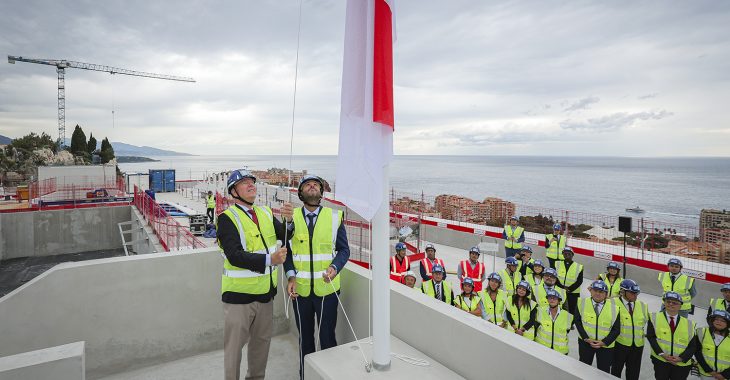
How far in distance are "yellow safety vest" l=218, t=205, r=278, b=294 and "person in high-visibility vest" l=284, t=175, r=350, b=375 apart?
Answer: 24cm

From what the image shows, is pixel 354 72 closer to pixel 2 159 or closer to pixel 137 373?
pixel 137 373

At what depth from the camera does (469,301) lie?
5625 millimetres

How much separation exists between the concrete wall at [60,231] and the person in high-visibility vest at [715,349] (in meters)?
24.3

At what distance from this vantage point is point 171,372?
3.99m

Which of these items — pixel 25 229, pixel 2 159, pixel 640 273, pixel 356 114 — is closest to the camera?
pixel 356 114

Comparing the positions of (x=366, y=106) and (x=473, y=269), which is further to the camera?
(x=473, y=269)

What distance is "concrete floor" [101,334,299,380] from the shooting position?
12.9ft

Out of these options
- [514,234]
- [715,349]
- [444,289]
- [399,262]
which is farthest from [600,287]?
[514,234]

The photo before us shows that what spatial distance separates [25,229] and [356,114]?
24371 mm

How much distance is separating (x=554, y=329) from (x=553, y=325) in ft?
0.16

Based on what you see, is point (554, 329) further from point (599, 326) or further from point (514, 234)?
point (514, 234)

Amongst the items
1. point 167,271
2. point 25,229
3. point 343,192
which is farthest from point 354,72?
point 25,229

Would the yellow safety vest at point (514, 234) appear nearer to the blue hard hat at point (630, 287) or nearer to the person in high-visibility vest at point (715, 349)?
the blue hard hat at point (630, 287)

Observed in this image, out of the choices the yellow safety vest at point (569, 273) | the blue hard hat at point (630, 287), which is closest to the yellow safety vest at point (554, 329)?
the blue hard hat at point (630, 287)
